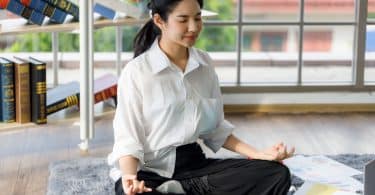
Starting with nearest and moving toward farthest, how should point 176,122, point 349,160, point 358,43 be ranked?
point 176,122, point 349,160, point 358,43

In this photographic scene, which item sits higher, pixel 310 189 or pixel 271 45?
pixel 271 45

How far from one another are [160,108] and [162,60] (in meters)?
0.13

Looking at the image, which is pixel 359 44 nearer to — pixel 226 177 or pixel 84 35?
pixel 84 35

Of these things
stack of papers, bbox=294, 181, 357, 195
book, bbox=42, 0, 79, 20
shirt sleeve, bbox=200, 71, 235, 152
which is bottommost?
stack of papers, bbox=294, 181, 357, 195

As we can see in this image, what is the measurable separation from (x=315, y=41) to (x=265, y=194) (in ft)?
5.94

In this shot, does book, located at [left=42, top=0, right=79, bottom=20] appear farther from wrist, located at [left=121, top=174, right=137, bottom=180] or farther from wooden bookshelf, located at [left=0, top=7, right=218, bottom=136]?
wrist, located at [left=121, top=174, right=137, bottom=180]

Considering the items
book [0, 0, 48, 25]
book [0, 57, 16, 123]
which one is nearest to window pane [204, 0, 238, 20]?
book [0, 0, 48, 25]

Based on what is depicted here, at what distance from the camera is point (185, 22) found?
6.62 feet

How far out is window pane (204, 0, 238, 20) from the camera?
11.9 feet

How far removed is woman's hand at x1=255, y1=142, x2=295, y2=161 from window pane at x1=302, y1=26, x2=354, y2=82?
5.67 feet

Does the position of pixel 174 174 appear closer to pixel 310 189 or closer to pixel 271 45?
pixel 310 189

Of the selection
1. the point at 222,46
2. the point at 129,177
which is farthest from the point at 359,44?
the point at 129,177

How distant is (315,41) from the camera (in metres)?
3.76

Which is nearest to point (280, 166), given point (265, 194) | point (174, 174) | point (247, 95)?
point (265, 194)
